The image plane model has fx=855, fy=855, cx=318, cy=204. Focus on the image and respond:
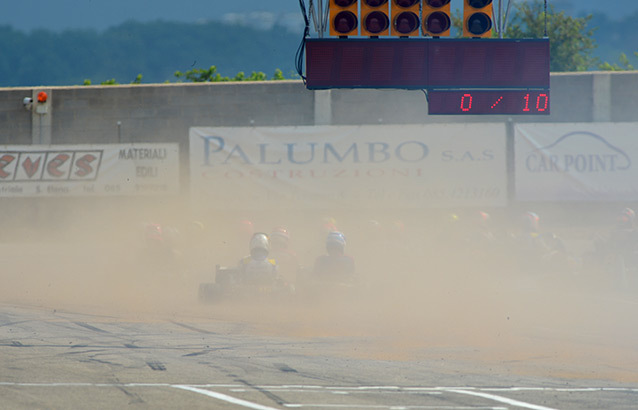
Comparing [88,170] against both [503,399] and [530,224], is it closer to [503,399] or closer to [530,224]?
[530,224]

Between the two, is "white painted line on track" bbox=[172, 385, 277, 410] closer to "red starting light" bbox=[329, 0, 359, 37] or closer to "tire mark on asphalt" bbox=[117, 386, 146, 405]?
Result: "tire mark on asphalt" bbox=[117, 386, 146, 405]

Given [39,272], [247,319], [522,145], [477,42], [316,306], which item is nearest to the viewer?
[247,319]

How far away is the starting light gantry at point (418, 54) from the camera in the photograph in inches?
585

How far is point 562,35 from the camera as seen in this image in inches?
2153

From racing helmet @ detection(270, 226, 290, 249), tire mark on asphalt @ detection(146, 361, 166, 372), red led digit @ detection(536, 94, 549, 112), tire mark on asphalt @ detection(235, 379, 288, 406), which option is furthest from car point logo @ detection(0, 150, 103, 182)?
tire mark on asphalt @ detection(235, 379, 288, 406)

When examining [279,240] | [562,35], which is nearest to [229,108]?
[279,240]

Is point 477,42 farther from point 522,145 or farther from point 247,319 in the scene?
point 522,145

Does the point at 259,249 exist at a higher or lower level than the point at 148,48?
lower

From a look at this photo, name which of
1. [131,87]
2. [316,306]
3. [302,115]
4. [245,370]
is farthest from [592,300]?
[131,87]

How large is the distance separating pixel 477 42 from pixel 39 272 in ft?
34.7

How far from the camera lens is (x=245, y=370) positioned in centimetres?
842

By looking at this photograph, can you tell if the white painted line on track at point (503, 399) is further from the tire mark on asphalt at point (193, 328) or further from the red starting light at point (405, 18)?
the red starting light at point (405, 18)

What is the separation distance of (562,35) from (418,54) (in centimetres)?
4278

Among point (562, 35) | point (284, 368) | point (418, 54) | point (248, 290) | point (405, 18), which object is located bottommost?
point (284, 368)
